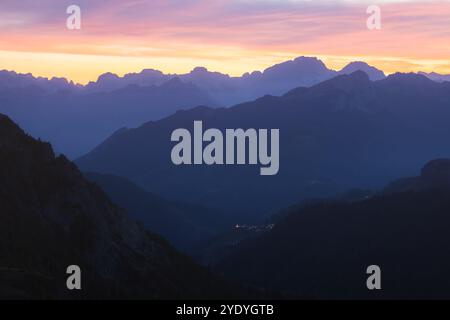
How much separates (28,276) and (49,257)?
35.7 m

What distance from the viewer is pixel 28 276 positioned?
15938cm
